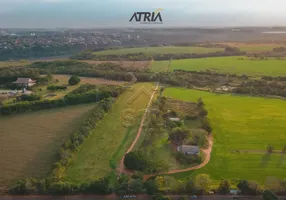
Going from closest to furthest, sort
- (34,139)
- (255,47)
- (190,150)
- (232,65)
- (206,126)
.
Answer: (190,150) < (34,139) < (206,126) < (232,65) < (255,47)

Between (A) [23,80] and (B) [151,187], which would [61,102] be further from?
(B) [151,187]

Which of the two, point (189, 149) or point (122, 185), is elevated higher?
point (189, 149)

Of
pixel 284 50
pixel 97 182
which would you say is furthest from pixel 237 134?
pixel 284 50

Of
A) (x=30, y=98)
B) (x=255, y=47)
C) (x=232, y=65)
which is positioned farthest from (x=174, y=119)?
(x=255, y=47)

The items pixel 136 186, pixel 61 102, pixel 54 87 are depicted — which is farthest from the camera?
pixel 54 87

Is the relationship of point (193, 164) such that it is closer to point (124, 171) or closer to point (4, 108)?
point (124, 171)
